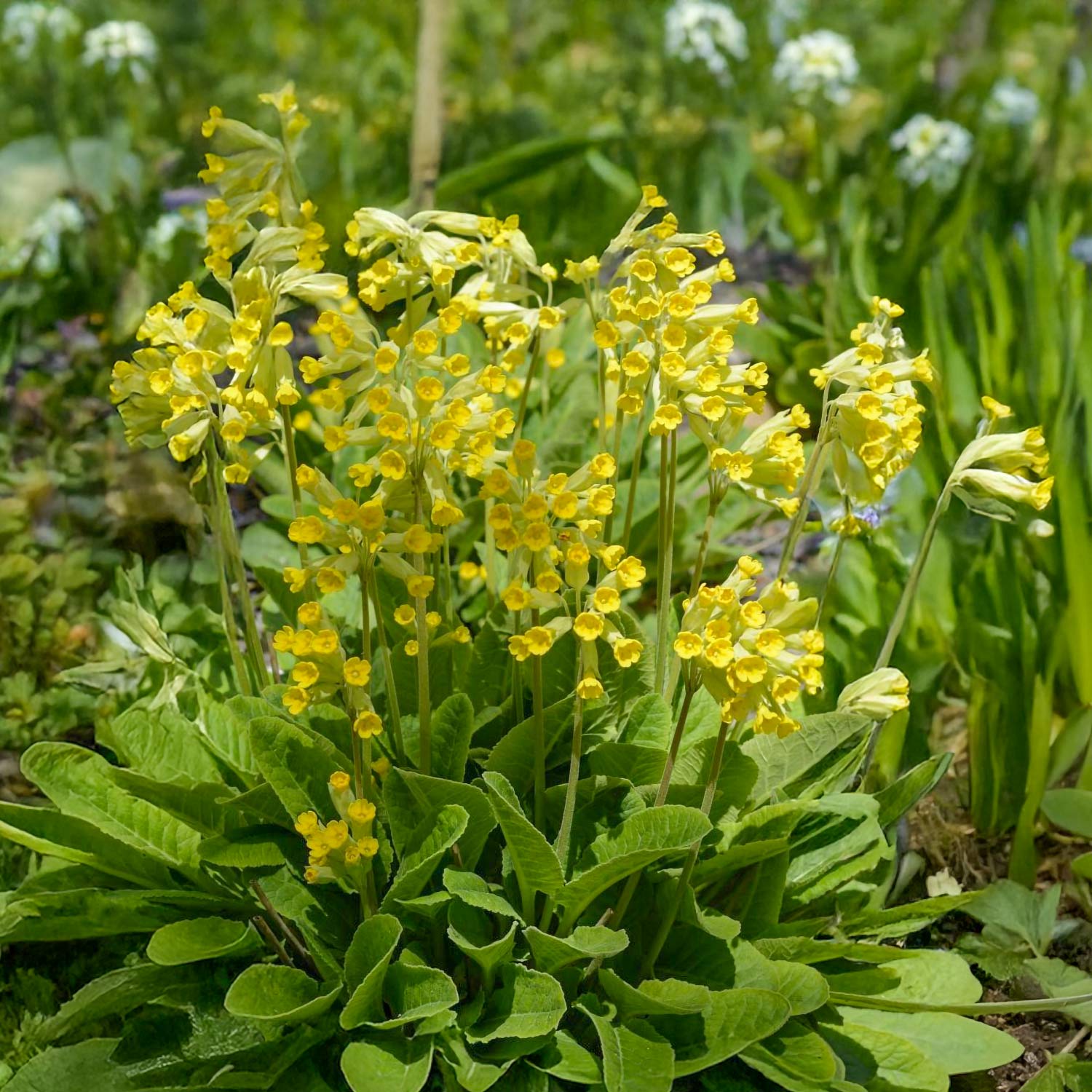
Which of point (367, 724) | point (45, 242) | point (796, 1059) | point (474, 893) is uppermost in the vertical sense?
point (45, 242)

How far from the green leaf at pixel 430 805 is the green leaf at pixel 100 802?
0.30 meters

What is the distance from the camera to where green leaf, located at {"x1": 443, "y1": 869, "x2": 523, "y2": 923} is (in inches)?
62.6

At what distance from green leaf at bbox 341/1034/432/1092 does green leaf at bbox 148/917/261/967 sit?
18 cm

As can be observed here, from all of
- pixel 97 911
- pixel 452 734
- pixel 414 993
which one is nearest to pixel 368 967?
pixel 414 993

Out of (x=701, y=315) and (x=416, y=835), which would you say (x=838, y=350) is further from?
(x=416, y=835)

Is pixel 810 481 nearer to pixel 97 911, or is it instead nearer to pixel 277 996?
pixel 277 996

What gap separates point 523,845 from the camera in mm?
1570

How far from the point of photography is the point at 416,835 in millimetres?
1676

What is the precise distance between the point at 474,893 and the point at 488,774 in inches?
5.8

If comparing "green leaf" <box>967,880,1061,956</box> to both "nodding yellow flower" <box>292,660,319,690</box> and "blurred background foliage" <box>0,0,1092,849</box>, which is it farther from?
"nodding yellow flower" <box>292,660,319,690</box>

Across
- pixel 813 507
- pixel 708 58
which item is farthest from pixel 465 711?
pixel 708 58

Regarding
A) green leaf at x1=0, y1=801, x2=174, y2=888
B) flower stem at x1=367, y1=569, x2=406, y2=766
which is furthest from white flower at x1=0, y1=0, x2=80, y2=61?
flower stem at x1=367, y1=569, x2=406, y2=766

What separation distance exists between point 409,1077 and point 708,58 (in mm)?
4440

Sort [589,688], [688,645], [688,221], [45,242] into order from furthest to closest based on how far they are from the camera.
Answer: [688,221] → [45,242] → [589,688] → [688,645]
